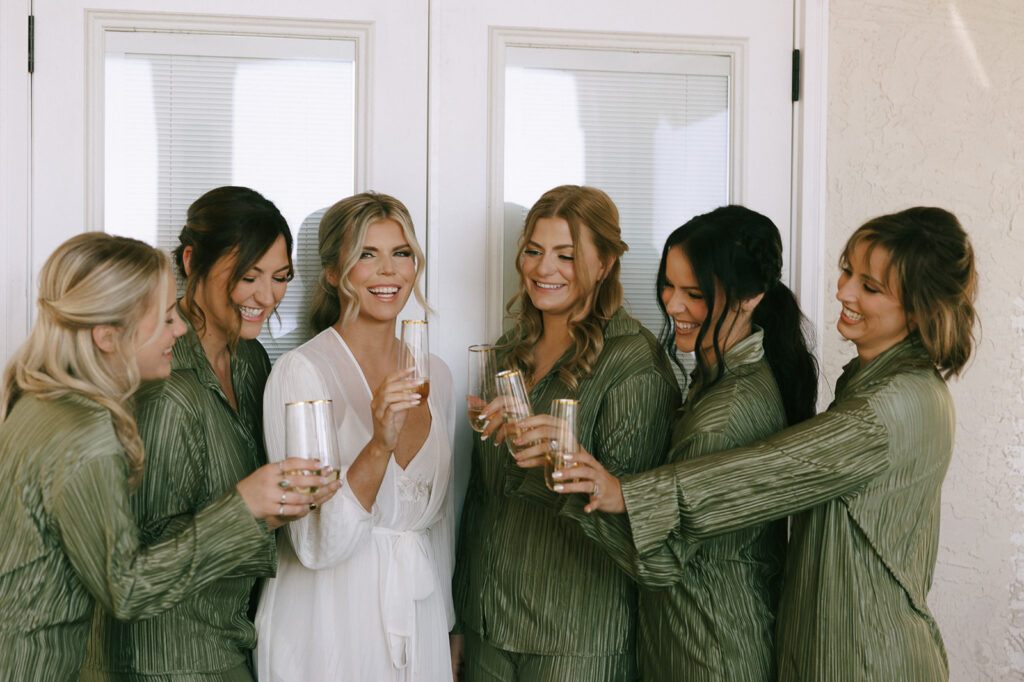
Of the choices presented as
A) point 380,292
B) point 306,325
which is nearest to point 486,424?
point 380,292

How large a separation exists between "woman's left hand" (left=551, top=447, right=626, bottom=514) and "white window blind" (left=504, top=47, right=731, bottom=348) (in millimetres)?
1007

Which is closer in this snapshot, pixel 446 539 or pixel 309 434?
pixel 309 434

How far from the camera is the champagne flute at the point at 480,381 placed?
6.32ft

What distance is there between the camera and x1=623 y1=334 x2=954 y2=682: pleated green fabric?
1.89 metres

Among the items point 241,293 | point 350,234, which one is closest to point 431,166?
point 350,234

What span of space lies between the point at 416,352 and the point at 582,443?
571mm

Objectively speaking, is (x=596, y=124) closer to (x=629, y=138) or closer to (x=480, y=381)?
(x=629, y=138)

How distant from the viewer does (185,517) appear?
6.79 ft

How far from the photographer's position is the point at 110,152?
8.65ft

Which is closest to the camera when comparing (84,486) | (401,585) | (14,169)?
(84,486)

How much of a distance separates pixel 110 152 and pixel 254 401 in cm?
84

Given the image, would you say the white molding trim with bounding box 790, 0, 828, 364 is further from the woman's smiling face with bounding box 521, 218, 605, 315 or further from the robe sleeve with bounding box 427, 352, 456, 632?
the robe sleeve with bounding box 427, 352, 456, 632

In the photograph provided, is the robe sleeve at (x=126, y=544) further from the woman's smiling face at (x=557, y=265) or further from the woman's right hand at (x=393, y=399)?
the woman's smiling face at (x=557, y=265)

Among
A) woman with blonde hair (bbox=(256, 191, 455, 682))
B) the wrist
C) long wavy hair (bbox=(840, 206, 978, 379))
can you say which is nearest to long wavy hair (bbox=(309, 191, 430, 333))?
woman with blonde hair (bbox=(256, 191, 455, 682))
